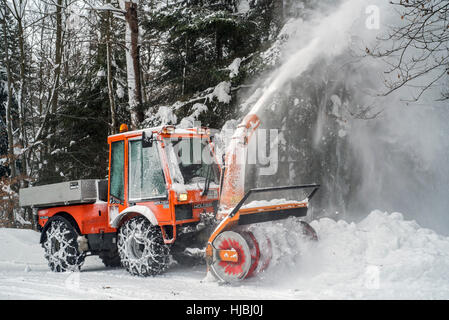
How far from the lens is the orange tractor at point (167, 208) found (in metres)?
5.64

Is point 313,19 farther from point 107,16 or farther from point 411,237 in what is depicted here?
point 107,16

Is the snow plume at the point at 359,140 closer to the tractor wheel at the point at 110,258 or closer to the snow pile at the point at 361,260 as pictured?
the snow pile at the point at 361,260

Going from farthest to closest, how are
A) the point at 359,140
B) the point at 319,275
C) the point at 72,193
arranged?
1. the point at 359,140
2. the point at 72,193
3. the point at 319,275

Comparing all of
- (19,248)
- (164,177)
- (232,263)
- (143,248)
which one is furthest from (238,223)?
(19,248)

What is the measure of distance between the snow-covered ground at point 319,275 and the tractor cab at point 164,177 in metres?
0.98

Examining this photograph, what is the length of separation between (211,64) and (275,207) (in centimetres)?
737

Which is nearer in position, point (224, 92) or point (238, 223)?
point (238, 223)

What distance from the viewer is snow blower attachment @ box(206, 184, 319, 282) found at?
5.44 meters

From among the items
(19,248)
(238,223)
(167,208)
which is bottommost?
(19,248)

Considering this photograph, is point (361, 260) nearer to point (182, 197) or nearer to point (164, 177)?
point (182, 197)

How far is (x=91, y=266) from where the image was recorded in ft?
29.0

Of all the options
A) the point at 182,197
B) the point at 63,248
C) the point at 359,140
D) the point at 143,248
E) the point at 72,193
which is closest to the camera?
the point at 182,197

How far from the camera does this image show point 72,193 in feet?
24.6

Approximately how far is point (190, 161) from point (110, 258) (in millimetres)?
2732
